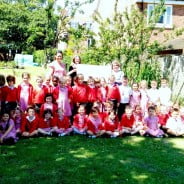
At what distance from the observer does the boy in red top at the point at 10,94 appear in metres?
9.50

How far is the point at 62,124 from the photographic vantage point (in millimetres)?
9656

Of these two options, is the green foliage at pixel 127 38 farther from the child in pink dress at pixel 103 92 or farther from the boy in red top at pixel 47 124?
the boy in red top at pixel 47 124

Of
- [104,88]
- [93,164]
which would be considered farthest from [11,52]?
[93,164]

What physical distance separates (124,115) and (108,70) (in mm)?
4657

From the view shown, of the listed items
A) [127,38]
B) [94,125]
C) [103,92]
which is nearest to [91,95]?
[103,92]

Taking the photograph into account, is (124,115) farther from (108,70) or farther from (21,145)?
(108,70)

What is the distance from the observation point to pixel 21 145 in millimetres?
8492

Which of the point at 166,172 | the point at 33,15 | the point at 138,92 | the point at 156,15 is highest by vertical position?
the point at 33,15

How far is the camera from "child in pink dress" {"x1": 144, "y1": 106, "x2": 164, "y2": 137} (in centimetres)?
991

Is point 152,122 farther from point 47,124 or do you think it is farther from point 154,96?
point 47,124

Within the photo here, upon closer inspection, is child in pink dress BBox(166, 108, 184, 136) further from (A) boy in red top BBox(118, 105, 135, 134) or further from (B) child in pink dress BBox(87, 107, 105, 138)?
(B) child in pink dress BBox(87, 107, 105, 138)

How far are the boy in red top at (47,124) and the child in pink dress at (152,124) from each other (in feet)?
8.01

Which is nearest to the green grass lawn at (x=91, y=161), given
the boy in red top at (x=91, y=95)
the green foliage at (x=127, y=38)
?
the boy in red top at (x=91, y=95)

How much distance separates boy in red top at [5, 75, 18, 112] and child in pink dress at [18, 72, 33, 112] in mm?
203
